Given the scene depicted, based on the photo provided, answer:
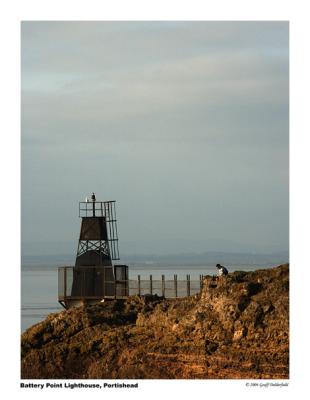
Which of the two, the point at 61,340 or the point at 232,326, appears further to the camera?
the point at 61,340

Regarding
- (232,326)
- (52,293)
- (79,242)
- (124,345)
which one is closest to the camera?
(232,326)

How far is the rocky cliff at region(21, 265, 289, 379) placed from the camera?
34.7 meters

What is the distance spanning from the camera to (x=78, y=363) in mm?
38594

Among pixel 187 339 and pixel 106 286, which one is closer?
pixel 187 339

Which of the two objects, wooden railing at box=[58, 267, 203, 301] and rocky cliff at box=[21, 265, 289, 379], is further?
wooden railing at box=[58, 267, 203, 301]

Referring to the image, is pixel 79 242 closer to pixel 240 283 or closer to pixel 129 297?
pixel 129 297

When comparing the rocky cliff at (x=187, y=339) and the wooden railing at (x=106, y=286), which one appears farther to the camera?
the wooden railing at (x=106, y=286)

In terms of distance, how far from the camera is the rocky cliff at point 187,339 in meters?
34.7

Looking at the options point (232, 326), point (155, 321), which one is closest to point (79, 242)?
point (155, 321)

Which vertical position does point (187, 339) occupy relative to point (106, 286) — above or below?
below

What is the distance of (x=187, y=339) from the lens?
119 ft
